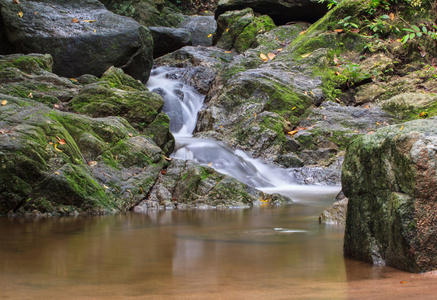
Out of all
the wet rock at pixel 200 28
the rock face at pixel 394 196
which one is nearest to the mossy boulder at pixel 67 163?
the rock face at pixel 394 196

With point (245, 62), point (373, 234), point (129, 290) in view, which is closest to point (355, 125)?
point (245, 62)

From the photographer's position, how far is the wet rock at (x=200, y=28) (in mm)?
20097

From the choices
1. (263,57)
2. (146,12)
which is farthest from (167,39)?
(263,57)

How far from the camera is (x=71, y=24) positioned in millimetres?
12227

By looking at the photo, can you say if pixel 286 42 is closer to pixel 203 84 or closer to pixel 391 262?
pixel 203 84

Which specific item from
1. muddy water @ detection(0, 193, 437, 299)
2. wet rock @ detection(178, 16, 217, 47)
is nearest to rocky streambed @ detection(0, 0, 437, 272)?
wet rock @ detection(178, 16, 217, 47)

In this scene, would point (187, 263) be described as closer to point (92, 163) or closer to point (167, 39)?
point (92, 163)

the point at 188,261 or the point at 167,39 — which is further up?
the point at 167,39

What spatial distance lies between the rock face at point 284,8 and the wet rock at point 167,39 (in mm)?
2354

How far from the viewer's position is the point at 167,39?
17047mm

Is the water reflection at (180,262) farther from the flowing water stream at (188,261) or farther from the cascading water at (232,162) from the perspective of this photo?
the cascading water at (232,162)

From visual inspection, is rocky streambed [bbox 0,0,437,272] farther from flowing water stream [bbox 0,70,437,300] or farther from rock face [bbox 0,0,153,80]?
flowing water stream [bbox 0,70,437,300]

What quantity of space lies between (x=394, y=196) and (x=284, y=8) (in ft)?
51.4

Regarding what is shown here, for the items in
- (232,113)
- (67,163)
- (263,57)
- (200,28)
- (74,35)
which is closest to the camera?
(67,163)
